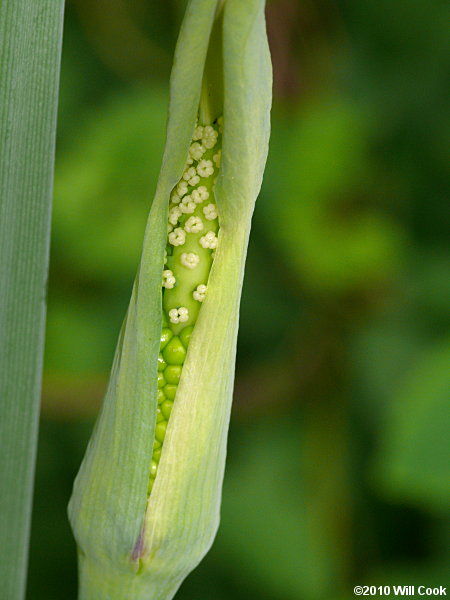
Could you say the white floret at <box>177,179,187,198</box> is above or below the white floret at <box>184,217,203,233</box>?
above

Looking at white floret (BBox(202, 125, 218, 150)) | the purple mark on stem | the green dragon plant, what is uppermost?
white floret (BBox(202, 125, 218, 150))

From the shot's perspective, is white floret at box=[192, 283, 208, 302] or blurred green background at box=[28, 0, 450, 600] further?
blurred green background at box=[28, 0, 450, 600]

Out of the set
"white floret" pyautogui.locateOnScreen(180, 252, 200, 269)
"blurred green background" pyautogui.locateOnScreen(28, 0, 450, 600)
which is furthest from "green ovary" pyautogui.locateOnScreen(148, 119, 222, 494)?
"blurred green background" pyautogui.locateOnScreen(28, 0, 450, 600)

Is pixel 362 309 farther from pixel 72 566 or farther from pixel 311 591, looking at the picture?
pixel 72 566

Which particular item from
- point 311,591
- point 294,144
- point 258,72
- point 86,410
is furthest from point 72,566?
point 258,72

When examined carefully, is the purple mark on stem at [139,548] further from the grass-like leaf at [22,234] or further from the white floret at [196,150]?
the white floret at [196,150]

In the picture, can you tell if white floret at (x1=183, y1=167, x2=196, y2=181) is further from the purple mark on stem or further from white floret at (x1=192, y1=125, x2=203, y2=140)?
the purple mark on stem

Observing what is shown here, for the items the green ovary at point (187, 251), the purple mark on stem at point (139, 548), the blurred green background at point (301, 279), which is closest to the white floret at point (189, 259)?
the green ovary at point (187, 251)

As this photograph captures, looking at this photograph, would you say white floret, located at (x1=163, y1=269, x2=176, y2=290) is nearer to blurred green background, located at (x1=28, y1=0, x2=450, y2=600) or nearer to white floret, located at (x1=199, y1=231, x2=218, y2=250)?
white floret, located at (x1=199, y1=231, x2=218, y2=250)

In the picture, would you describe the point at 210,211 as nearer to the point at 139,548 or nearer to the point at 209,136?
the point at 209,136
